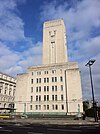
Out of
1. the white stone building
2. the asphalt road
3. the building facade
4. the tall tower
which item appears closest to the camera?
the asphalt road

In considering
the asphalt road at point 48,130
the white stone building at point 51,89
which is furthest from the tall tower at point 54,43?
the asphalt road at point 48,130

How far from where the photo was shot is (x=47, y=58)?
7988 centimetres

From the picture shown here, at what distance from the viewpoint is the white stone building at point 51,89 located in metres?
64.8

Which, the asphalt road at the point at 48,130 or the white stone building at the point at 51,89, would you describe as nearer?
the asphalt road at the point at 48,130

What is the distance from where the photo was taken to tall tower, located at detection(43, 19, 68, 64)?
79000mm

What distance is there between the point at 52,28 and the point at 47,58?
1664 centimetres

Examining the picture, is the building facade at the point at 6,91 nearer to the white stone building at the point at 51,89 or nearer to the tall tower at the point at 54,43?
the white stone building at the point at 51,89

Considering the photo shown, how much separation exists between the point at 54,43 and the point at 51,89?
975 inches

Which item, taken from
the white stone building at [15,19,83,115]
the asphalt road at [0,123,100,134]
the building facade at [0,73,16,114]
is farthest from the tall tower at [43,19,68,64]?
the asphalt road at [0,123,100,134]

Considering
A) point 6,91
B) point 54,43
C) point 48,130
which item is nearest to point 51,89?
point 54,43

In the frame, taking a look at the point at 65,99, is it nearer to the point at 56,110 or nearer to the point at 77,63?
the point at 56,110

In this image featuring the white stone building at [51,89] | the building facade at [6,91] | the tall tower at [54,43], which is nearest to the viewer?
the white stone building at [51,89]

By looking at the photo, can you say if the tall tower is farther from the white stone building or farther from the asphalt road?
the asphalt road

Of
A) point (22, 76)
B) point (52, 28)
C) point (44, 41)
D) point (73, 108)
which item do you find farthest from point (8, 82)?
point (73, 108)
